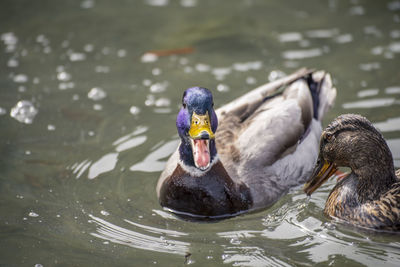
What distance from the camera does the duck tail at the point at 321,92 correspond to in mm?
7000

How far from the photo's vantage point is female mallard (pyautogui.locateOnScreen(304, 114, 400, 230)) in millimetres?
5219

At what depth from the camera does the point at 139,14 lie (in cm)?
1016

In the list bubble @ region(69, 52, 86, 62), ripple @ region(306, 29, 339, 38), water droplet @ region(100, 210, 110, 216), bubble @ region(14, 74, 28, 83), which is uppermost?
ripple @ region(306, 29, 339, 38)

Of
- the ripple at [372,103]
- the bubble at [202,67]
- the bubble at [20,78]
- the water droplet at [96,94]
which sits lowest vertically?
the water droplet at [96,94]

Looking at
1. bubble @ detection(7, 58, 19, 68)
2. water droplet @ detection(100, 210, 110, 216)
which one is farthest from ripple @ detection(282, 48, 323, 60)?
water droplet @ detection(100, 210, 110, 216)

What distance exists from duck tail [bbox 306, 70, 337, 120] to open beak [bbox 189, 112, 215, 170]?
216cm

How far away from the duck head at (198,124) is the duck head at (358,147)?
108 centimetres

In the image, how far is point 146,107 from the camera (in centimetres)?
764

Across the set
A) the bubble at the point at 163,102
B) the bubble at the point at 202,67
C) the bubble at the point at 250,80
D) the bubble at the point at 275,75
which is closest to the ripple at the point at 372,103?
the bubble at the point at 275,75

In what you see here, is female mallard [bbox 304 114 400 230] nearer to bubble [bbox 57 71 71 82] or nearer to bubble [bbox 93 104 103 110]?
bubble [bbox 93 104 103 110]

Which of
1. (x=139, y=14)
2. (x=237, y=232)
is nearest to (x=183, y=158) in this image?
(x=237, y=232)

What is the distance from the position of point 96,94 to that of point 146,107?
30.4 inches

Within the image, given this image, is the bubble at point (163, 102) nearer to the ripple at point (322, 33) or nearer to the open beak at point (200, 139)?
the open beak at point (200, 139)

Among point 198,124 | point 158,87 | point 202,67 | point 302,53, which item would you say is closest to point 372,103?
point 302,53
